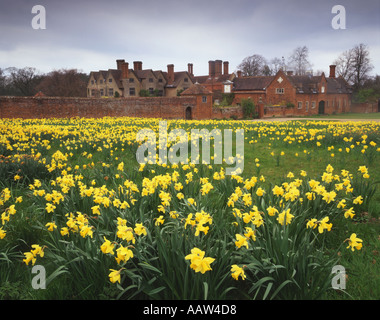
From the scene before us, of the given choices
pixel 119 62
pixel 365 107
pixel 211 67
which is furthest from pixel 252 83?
pixel 119 62

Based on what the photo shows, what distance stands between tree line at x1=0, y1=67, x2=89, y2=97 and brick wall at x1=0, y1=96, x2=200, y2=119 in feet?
100

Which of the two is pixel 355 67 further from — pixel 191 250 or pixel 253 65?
pixel 191 250

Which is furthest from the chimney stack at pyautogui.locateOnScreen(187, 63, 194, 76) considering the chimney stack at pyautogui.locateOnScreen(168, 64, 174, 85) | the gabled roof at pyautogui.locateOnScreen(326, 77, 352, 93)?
the gabled roof at pyautogui.locateOnScreen(326, 77, 352, 93)

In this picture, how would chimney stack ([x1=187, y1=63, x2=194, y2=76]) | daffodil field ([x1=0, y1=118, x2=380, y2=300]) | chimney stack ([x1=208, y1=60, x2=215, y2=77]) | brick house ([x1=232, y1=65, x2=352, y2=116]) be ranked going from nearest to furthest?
daffodil field ([x1=0, y1=118, x2=380, y2=300])
brick house ([x1=232, y1=65, x2=352, y2=116])
chimney stack ([x1=208, y1=60, x2=215, y2=77])
chimney stack ([x1=187, y1=63, x2=194, y2=76])

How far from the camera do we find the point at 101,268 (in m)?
2.63

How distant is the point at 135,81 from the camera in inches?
2276

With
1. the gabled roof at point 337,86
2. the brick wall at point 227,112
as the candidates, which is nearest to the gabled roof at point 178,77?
the brick wall at point 227,112

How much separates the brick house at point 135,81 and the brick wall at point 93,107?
23964 millimetres

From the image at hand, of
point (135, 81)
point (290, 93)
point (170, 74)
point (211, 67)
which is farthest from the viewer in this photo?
point (170, 74)

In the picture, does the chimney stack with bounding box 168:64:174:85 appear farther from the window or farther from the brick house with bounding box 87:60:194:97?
the window

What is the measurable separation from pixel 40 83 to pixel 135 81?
790 inches

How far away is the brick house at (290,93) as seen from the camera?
50.2 metres

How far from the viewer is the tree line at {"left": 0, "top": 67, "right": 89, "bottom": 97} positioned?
2195 inches

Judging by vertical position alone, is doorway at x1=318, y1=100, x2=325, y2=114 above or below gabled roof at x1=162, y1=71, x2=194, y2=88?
below
